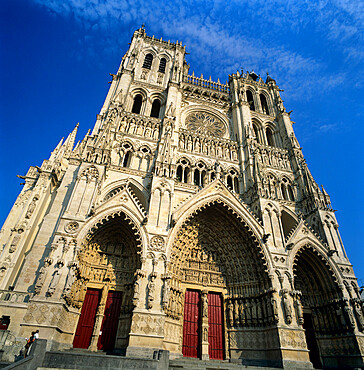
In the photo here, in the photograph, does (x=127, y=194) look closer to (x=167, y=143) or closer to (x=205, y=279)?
(x=167, y=143)

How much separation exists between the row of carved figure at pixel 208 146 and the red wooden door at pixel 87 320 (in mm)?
11108

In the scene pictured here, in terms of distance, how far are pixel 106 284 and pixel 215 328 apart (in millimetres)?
6129

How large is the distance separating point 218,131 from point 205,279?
13187 mm

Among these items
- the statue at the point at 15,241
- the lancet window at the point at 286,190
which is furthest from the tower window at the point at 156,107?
the statue at the point at 15,241

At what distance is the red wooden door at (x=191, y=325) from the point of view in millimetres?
11984

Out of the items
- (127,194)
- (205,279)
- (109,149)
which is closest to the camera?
(127,194)

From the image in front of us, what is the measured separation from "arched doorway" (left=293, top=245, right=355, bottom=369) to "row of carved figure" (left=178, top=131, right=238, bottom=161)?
347 inches

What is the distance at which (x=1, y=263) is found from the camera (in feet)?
36.6

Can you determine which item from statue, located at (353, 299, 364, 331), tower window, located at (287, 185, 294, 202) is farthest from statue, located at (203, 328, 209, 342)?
tower window, located at (287, 185, 294, 202)

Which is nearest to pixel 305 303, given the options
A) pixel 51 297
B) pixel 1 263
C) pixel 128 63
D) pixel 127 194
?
pixel 127 194

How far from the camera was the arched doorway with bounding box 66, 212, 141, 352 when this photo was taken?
10867 mm

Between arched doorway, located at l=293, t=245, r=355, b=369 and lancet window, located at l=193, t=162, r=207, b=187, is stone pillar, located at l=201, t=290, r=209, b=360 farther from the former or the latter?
lancet window, located at l=193, t=162, r=207, b=187

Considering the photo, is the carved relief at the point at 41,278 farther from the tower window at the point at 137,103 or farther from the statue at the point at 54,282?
the tower window at the point at 137,103

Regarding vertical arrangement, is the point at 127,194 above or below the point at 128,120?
below
